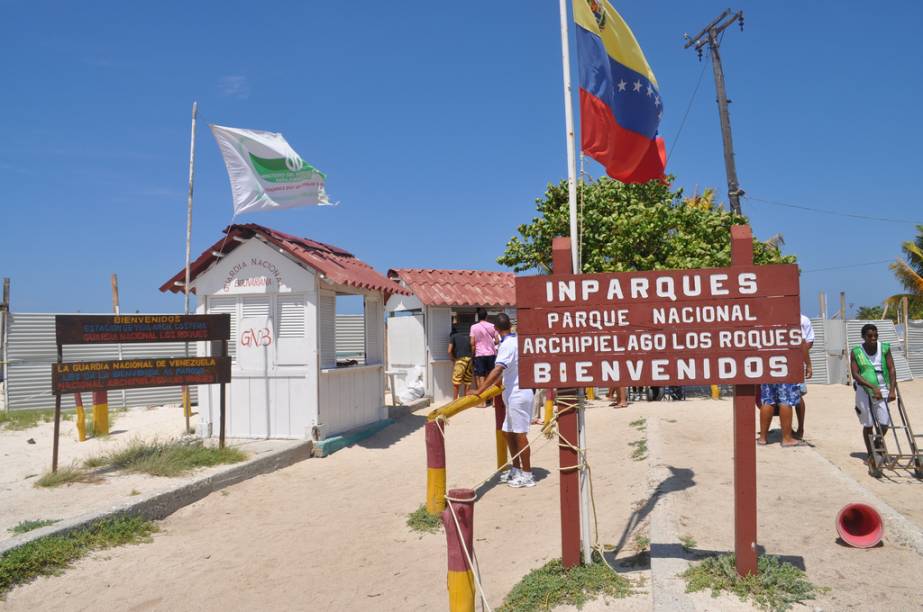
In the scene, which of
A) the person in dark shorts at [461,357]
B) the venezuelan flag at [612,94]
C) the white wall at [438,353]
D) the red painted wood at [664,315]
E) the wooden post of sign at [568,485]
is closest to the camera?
the red painted wood at [664,315]

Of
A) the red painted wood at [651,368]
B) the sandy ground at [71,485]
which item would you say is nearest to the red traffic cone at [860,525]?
the red painted wood at [651,368]

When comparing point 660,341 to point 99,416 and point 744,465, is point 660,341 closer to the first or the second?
point 744,465

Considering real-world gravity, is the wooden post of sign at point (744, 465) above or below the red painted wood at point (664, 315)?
below

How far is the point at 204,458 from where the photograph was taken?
352 inches

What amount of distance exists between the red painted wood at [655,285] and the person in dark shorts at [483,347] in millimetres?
8623

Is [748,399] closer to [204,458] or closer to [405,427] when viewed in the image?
[204,458]

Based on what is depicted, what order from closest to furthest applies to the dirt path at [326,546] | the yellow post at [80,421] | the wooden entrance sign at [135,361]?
the dirt path at [326,546] < the wooden entrance sign at [135,361] < the yellow post at [80,421]

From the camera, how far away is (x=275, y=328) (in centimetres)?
1048

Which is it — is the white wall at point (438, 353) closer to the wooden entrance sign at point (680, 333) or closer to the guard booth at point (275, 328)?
the guard booth at point (275, 328)

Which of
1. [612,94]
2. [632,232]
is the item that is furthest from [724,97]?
[612,94]

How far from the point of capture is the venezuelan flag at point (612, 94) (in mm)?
5586

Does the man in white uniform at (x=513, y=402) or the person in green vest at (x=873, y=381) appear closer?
the man in white uniform at (x=513, y=402)

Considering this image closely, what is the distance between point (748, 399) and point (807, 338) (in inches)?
184

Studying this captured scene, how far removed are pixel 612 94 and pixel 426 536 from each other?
448 centimetres
